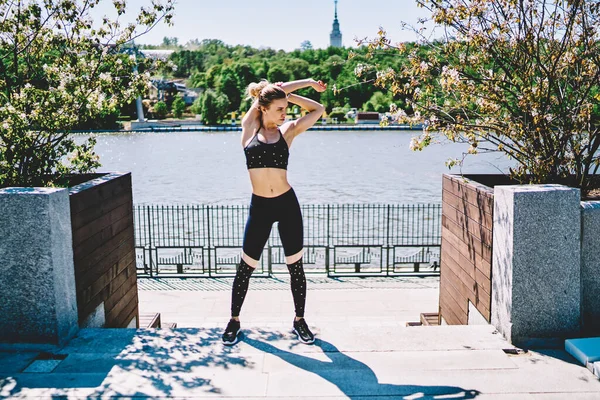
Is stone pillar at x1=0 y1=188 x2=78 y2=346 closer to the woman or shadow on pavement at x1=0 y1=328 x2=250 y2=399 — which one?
shadow on pavement at x1=0 y1=328 x2=250 y2=399

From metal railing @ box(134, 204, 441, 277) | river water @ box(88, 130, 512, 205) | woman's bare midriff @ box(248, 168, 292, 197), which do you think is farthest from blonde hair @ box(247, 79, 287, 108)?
river water @ box(88, 130, 512, 205)

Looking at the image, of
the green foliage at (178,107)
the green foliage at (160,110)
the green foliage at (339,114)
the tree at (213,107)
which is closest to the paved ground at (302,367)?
the tree at (213,107)

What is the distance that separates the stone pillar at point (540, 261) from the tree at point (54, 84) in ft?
13.0

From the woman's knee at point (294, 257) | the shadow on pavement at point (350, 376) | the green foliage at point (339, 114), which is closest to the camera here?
the shadow on pavement at point (350, 376)

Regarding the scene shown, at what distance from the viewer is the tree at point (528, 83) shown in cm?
502

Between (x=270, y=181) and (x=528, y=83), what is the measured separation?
2735 mm

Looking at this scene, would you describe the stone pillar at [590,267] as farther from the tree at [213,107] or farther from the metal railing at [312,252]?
the tree at [213,107]

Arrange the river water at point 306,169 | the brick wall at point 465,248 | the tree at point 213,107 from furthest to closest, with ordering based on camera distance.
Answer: the tree at point 213,107 < the river water at point 306,169 < the brick wall at point 465,248

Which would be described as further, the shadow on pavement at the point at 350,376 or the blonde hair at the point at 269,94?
the blonde hair at the point at 269,94

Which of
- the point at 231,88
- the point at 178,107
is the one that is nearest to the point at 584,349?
the point at 231,88

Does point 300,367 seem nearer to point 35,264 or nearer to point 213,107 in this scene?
point 35,264

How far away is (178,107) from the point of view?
136 m

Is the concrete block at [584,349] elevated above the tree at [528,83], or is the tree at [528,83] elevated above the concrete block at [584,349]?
the tree at [528,83]

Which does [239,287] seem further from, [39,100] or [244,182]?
[244,182]
